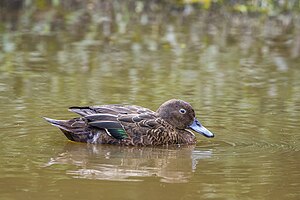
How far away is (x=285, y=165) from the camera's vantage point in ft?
27.0

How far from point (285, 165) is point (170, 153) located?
139 centimetres

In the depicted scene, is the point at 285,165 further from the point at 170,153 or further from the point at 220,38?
the point at 220,38

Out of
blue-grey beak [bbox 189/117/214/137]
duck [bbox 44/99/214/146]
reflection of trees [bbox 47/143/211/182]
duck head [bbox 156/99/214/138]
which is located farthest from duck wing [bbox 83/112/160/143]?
blue-grey beak [bbox 189/117/214/137]

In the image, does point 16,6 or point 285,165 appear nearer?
point 285,165

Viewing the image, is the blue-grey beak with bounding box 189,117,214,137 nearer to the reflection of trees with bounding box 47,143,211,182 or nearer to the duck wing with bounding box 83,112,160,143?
the reflection of trees with bounding box 47,143,211,182

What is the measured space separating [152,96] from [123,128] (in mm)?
2460

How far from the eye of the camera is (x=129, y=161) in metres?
8.49

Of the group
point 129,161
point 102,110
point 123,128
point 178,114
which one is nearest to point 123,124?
point 123,128

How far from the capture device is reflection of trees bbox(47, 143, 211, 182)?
7.78 metres

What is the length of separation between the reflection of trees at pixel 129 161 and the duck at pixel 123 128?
118 mm

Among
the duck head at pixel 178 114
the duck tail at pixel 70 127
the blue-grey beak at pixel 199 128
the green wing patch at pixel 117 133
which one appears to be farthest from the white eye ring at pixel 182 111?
the duck tail at pixel 70 127

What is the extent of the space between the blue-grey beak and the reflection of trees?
229mm

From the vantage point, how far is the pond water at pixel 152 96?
24.6 ft

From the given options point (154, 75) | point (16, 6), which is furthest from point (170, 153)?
point (16, 6)
